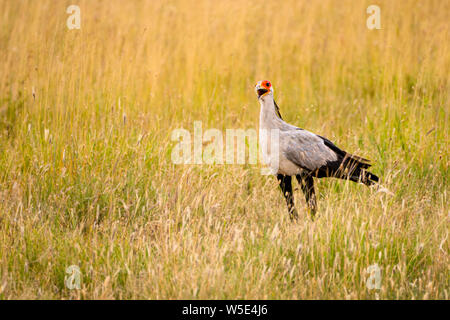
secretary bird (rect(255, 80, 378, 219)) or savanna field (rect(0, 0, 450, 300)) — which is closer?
savanna field (rect(0, 0, 450, 300))

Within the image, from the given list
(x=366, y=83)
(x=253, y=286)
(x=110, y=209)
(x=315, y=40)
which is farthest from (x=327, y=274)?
(x=315, y=40)

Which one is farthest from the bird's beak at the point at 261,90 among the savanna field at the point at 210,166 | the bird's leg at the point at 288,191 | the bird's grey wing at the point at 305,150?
the savanna field at the point at 210,166

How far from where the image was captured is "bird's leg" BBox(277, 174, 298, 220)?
15.3 ft

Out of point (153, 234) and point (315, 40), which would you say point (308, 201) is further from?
point (315, 40)

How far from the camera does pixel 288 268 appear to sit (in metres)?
3.47

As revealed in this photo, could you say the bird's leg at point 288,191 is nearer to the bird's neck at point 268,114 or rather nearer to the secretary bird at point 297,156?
the secretary bird at point 297,156

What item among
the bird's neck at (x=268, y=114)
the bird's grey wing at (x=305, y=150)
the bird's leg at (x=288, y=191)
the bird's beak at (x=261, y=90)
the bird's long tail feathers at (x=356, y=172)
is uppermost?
the bird's beak at (x=261, y=90)

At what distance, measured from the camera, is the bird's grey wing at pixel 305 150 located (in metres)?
4.58

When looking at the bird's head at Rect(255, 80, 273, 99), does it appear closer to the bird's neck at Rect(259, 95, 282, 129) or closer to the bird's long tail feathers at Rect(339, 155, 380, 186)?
the bird's neck at Rect(259, 95, 282, 129)

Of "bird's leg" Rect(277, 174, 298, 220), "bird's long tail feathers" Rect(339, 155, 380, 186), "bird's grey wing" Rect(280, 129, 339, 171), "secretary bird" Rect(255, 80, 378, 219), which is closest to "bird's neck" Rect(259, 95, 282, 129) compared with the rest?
"secretary bird" Rect(255, 80, 378, 219)

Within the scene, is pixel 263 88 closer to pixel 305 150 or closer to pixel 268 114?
pixel 268 114

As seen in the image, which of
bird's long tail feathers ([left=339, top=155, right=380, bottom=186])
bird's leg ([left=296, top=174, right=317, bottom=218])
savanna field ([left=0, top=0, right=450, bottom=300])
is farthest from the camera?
bird's leg ([left=296, top=174, right=317, bottom=218])

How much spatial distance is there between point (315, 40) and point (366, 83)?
1283mm

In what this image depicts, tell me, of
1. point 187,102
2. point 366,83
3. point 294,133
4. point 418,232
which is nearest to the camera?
point 418,232
